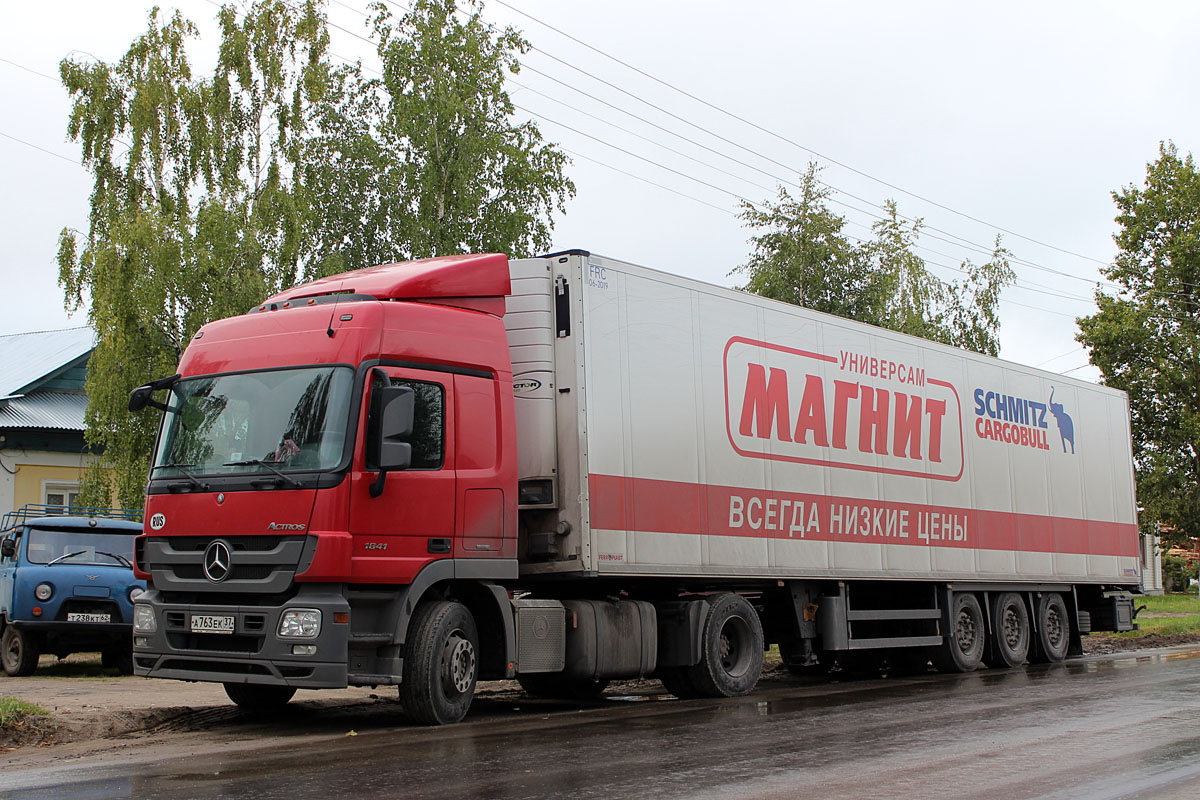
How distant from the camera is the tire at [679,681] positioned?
12102 mm

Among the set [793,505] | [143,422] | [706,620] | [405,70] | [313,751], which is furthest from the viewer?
[405,70]

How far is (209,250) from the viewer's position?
24156 mm

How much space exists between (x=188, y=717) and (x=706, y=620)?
4889 mm

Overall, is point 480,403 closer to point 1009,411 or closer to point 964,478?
point 964,478

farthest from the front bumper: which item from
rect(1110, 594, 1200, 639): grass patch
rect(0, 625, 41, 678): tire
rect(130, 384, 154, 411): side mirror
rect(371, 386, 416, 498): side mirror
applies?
rect(1110, 594, 1200, 639): grass patch

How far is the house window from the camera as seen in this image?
2855 cm

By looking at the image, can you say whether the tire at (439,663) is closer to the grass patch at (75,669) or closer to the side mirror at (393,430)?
the side mirror at (393,430)

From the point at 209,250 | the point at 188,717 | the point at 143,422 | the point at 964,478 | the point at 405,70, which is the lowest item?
the point at 188,717

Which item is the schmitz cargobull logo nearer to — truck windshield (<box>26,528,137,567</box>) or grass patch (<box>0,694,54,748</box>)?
grass patch (<box>0,694,54,748</box>)

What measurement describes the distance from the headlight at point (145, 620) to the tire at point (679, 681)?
490 centimetres

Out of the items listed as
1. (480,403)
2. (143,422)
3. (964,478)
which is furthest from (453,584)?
(143,422)

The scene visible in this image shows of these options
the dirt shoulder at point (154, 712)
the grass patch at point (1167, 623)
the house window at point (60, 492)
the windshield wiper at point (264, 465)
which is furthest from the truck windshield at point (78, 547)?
the grass patch at point (1167, 623)

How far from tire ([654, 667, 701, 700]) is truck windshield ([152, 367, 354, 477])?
4.66 m

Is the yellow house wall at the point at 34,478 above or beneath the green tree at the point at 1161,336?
beneath
